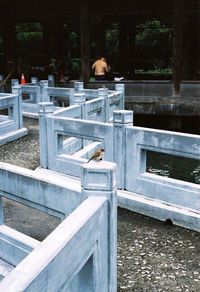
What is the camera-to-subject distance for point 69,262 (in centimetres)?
244

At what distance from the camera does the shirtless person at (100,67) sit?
14.6 metres

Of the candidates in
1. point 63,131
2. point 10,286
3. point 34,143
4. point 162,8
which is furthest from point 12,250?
point 162,8

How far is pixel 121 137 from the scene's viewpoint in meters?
5.82

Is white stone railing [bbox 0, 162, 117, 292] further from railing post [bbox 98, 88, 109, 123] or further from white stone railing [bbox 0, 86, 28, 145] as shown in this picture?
railing post [bbox 98, 88, 109, 123]

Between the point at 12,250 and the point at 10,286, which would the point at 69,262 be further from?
the point at 12,250

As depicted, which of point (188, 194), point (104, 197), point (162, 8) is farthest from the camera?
point (162, 8)

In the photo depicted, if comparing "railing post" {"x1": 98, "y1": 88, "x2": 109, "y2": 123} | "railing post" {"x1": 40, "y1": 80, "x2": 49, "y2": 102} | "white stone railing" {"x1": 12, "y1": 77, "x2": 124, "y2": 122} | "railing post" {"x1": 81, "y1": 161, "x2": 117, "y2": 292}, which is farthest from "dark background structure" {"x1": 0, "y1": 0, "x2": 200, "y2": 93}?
"railing post" {"x1": 81, "y1": 161, "x2": 117, "y2": 292}

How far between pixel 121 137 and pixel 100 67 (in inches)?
383

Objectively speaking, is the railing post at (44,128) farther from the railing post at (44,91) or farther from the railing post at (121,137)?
the railing post at (44,91)

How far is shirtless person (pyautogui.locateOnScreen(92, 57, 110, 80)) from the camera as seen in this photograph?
48.0ft

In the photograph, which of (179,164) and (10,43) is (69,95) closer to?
(179,164)

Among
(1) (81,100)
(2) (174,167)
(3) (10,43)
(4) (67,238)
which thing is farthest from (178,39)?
(4) (67,238)

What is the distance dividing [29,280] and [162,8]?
16.5m

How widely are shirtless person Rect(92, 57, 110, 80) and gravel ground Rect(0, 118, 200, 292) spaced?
936 cm
